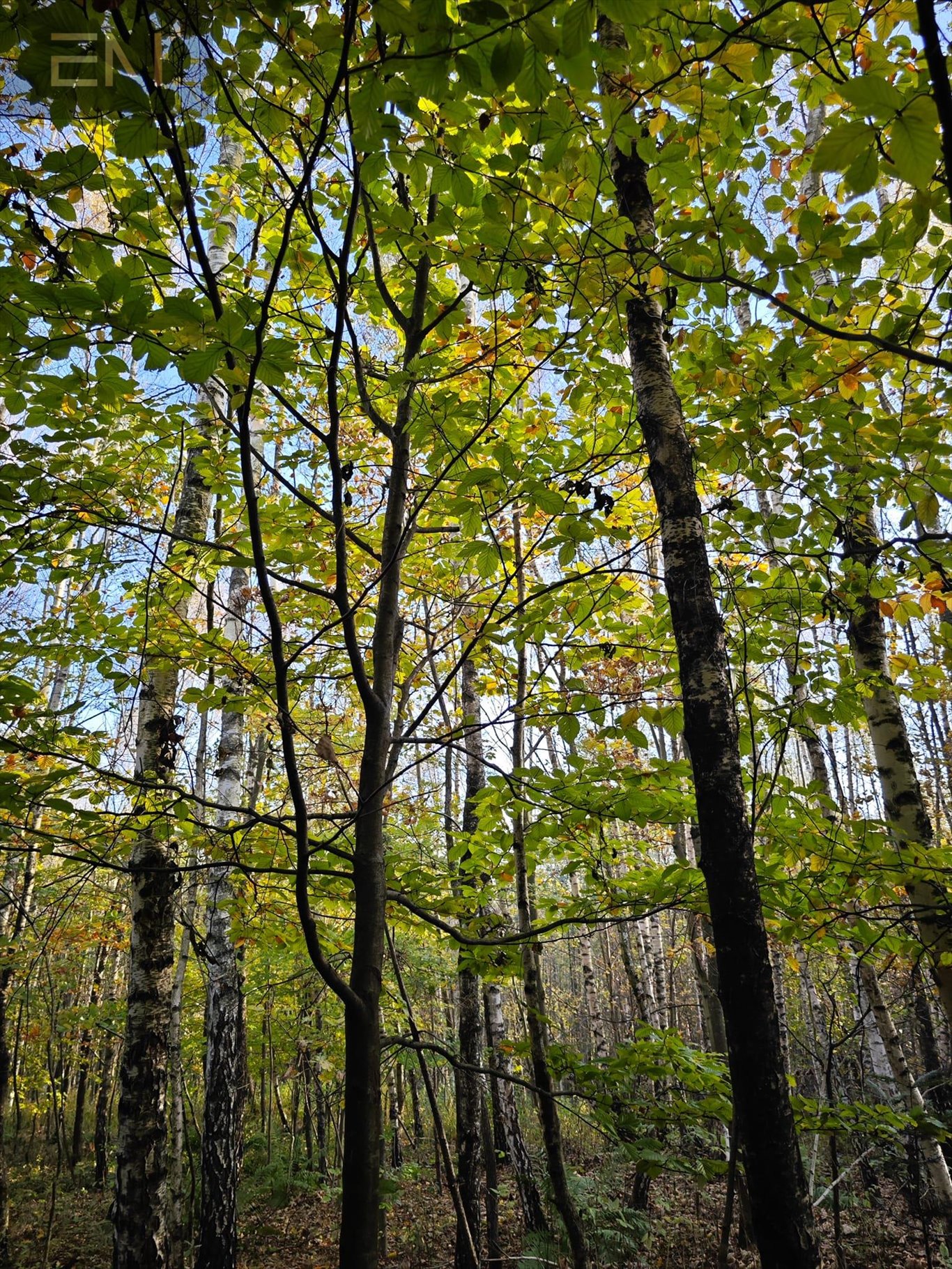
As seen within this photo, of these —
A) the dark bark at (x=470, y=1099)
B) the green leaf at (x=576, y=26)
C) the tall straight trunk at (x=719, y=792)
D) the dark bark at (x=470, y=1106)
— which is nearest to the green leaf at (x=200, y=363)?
the green leaf at (x=576, y=26)

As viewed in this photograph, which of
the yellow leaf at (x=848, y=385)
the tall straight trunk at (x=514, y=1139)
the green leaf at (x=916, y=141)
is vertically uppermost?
the yellow leaf at (x=848, y=385)

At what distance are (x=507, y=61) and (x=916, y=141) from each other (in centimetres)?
73

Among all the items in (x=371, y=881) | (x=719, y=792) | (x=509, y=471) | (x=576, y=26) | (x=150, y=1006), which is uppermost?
(x=576, y=26)

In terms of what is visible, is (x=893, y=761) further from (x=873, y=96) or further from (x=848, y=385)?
(x=873, y=96)

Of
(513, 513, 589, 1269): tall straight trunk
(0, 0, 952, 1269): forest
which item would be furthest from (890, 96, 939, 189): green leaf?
(513, 513, 589, 1269): tall straight trunk

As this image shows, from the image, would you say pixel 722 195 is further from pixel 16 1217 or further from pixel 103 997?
pixel 103 997

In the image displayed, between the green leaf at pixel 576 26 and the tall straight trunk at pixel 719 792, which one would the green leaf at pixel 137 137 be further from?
the tall straight trunk at pixel 719 792

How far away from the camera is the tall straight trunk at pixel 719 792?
183 centimetres

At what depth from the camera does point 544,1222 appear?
20.4 ft

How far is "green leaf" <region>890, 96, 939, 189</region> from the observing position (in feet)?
3.31

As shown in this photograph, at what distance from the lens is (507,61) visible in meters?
1.20

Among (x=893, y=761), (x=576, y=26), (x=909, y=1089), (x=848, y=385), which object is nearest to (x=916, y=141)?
(x=576, y=26)

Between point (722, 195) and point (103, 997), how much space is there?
20.7 metres

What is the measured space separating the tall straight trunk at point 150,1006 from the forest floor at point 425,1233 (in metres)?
2.46
